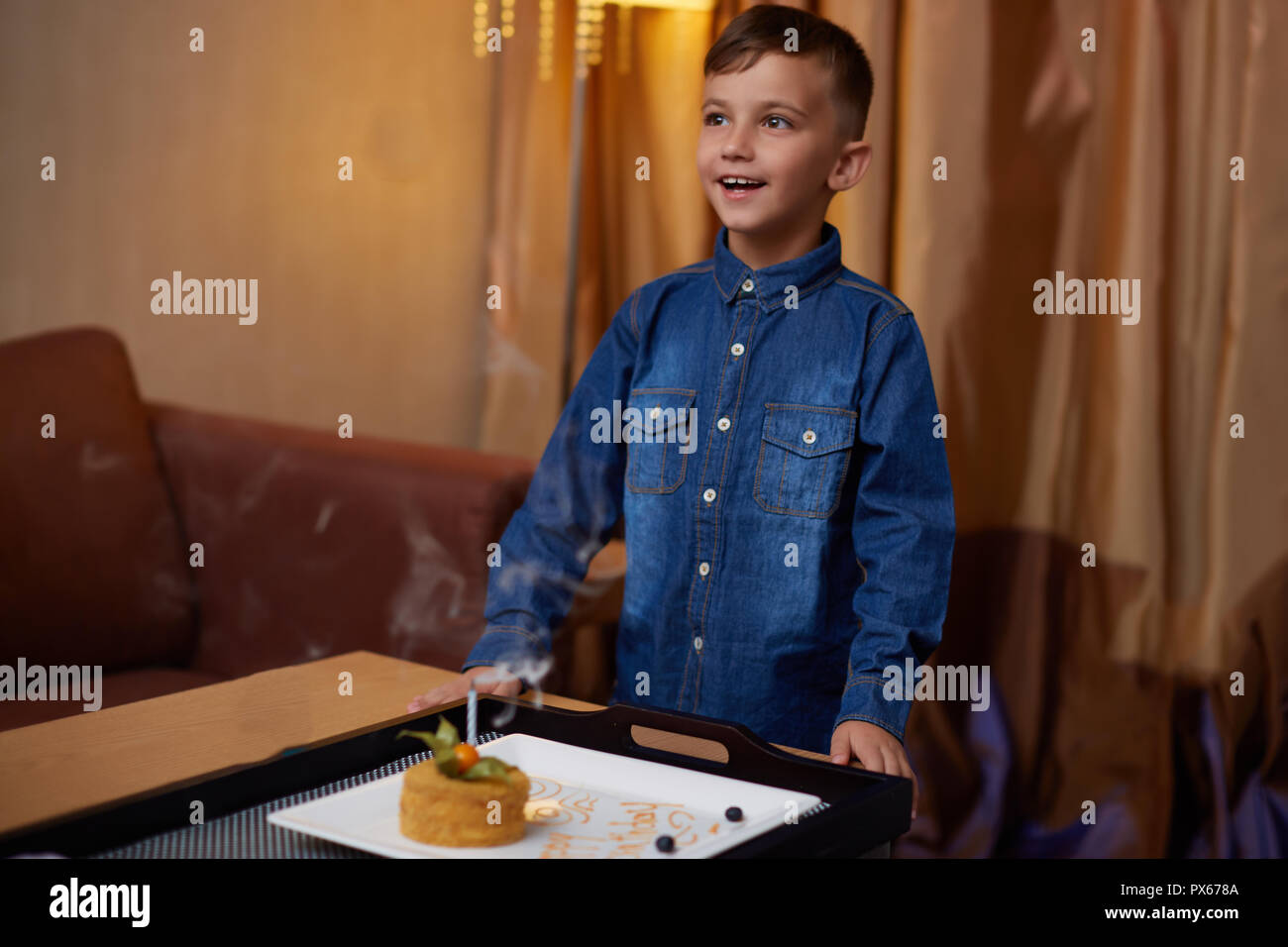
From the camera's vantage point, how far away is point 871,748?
2.99 feet

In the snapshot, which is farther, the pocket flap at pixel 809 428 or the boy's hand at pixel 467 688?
the pocket flap at pixel 809 428

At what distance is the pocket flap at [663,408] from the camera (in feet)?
3.94

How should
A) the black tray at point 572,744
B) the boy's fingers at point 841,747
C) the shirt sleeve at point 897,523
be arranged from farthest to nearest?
the shirt sleeve at point 897,523
the boy's fingers at point 841,747
the black tray at point 572,744

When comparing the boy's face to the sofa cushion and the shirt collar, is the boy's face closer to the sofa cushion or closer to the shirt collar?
the shirt collar

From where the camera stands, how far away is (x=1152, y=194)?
1.97 meters

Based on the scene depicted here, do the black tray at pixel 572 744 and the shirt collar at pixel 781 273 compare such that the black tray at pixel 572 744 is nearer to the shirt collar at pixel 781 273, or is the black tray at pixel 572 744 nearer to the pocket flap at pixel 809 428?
the pocket flap at pixel 809 428

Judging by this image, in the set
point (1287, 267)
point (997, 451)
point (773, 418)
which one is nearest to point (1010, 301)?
point (997, 451)

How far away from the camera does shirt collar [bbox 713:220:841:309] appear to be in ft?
3.86

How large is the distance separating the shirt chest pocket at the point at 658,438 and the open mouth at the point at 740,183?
0.64ft

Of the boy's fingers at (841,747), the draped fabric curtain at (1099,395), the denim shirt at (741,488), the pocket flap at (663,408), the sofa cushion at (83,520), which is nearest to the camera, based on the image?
the boy's fingers at (841,747)

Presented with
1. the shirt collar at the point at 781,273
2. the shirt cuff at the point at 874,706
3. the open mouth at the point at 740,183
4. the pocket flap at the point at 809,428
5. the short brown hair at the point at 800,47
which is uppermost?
the short brown hair at the point at 800,47

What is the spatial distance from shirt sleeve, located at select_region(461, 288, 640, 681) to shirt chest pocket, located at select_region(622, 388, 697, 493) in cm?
2

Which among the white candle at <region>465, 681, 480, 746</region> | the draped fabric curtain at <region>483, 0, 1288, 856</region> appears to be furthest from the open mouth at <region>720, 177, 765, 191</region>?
the draped fabric curtain at <region>483, 0, 1288, 856</region>

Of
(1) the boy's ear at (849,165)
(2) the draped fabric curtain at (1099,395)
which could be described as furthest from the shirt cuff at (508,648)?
(2) the draped fabric curtain at (1099,395)
